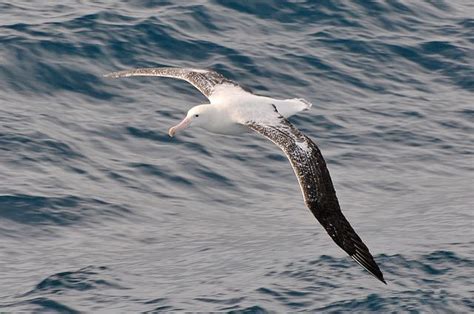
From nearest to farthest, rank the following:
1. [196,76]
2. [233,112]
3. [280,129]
Result: [280,129] < [233,112] < [196,76]

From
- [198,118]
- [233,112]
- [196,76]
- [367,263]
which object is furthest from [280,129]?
[196,76]

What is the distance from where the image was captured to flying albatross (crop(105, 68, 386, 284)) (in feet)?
42.6

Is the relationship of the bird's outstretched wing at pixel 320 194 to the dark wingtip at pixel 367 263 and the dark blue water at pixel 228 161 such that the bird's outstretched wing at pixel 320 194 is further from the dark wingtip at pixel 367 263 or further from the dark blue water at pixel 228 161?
the dark blue water at pixel 228 161

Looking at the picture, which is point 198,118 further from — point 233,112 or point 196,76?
point 196,76

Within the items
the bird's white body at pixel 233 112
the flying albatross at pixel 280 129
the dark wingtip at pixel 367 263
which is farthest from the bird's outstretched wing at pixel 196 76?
the dark wingtip at pixel 367 263

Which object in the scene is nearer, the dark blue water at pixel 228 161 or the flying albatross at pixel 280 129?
the flying albatross at pixel 280 129

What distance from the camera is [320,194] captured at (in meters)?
13.2

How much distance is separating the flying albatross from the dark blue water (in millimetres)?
1251

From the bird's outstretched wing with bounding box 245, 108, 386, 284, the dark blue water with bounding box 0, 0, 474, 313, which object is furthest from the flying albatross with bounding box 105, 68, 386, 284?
the dark blue water with bounding box 0, 0, 474, 313

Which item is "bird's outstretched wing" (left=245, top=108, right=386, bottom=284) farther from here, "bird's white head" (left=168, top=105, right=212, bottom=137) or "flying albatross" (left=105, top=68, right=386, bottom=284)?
"bird's white head" (left=168, top=105, right=212, bottom=137)

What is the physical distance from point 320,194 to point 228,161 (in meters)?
5.08

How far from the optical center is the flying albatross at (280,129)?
1298cm

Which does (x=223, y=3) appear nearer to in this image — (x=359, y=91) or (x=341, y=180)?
(x=359, y=91)

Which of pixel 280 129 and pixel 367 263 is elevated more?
pixel 280 129
